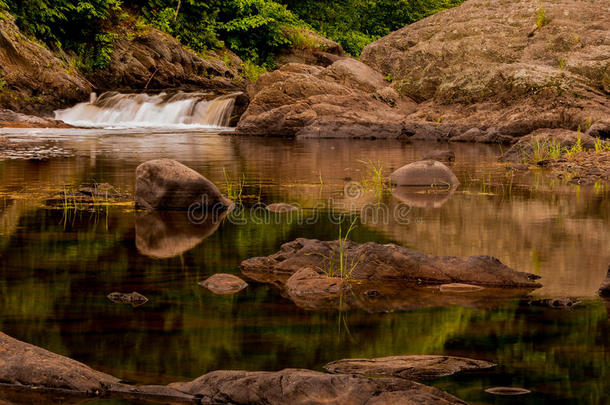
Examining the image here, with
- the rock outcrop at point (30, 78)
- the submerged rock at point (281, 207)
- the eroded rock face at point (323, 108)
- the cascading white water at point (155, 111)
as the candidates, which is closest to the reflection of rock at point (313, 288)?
the submerged rock at point (281, 207)

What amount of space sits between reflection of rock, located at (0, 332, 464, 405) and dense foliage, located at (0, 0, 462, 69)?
2890 centimetres

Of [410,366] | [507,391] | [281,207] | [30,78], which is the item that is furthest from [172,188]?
[30,78]

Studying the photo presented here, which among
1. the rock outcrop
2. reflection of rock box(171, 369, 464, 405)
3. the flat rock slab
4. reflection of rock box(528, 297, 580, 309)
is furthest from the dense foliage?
reflection of rock box(171, 369, 464, 405)

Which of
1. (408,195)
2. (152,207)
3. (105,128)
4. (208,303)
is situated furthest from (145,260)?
(105,128)

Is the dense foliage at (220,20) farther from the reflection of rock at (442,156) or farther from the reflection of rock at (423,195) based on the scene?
the reflection of rock at (423,195)

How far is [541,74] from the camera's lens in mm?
21938

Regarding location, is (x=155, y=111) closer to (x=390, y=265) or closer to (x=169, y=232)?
(x=169, y=232)

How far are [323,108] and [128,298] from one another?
1946 centimetres

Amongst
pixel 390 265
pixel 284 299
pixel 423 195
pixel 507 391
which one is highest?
pixel 423 195

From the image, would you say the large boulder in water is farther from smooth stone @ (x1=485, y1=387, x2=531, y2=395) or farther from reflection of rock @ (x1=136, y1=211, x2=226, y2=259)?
smooth stone @ (x1=485, y1=387, x2=531, y2=395)

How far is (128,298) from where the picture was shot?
16.7 feet

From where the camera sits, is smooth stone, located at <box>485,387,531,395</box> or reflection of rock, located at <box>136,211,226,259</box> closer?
smooth stone, located at <box>485,387,531,395</box>

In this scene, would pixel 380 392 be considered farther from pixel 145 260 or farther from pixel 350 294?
pixel 145 260

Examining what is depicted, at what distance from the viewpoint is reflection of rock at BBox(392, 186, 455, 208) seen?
31.7 feet
